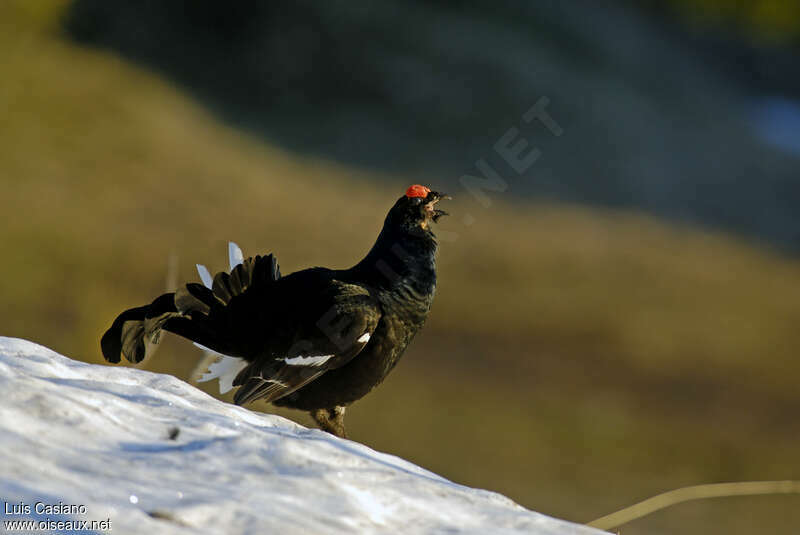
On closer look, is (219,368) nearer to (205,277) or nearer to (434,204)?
(205,277)

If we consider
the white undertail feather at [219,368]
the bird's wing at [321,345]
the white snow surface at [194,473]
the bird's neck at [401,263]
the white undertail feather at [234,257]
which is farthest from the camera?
the white undertail feather at [234,257]

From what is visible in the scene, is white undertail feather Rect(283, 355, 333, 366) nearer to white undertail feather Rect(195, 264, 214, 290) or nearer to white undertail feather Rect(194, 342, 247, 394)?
white undertail feather Rect(194, 342, 247, 394)

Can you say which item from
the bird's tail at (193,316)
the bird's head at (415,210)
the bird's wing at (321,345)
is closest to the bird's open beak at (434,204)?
the bird's head at (415,210)

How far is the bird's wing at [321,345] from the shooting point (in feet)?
7.28

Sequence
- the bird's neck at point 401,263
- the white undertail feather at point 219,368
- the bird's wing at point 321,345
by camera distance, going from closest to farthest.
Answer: the bird's wing at point 321,345
the bird's neck at point 401,263
the white undertail feather at point 219,368

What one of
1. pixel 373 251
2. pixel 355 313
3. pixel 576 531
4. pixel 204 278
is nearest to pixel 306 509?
pixel 576 531

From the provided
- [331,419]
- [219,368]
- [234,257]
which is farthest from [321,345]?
[234,257]

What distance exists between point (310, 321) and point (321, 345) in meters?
0.09

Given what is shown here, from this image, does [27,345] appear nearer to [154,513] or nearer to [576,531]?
[154,513]

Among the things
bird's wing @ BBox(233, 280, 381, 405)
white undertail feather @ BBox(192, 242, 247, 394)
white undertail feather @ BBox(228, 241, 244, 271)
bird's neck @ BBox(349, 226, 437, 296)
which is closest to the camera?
bird's wing @ BBox(233, 280, 381, 405)

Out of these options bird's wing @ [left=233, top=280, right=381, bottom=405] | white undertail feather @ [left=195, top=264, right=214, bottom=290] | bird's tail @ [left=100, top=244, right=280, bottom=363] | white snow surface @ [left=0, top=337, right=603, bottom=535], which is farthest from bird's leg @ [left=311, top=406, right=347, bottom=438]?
white snow surface @ [left=0, top=337, right=603, bottom=535]

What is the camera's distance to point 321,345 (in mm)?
2256

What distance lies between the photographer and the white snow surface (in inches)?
42.3

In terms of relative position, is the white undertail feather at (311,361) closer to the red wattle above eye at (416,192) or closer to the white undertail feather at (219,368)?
the white undertail feather at (219,368)
